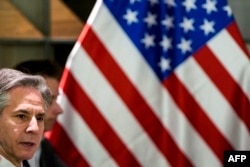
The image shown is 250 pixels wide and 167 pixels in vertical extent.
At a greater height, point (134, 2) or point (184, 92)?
point (134, 2)

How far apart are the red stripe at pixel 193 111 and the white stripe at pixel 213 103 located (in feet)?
0.09

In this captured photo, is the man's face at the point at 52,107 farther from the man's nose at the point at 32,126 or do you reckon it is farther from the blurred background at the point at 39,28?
the blurred background at the point at 39,28

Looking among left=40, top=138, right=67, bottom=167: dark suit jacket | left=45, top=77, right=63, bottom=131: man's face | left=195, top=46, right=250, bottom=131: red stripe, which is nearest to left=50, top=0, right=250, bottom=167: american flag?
left=195, top=46, right=250, bottom=131: red stripe

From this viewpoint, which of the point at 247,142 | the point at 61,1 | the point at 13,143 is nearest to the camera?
the point at 13,143

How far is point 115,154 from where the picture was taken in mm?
4984

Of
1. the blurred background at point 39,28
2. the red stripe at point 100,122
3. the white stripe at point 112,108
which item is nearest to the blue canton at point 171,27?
the white stripe at point 112,108

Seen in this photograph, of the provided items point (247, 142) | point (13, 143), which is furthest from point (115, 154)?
point (13, 143)

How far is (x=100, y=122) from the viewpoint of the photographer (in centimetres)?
→ 498

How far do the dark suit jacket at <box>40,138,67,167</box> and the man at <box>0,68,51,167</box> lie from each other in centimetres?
149

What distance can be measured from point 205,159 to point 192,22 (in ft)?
2.73

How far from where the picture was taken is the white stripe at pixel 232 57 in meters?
4.83

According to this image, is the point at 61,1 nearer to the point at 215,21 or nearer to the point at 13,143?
the point at 215,21

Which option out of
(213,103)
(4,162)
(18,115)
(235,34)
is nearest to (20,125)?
(18,115)

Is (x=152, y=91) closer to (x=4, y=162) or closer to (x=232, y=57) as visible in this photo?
(x=232, y=57)
